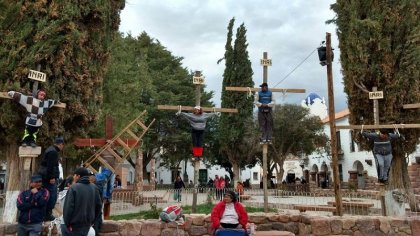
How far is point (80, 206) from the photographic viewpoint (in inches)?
219

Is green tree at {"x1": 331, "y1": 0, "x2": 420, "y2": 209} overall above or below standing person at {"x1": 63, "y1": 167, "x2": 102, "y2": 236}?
above

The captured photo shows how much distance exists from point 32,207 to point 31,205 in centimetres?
5

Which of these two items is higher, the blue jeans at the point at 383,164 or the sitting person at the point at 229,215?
the blue jeans at the point at 383,164

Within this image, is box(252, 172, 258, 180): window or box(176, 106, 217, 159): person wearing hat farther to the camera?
box(252, 172, 258, 180): window

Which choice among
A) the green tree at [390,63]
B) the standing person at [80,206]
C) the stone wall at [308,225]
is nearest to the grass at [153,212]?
the stone wall at [308,225]

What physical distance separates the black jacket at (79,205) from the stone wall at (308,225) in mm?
2262

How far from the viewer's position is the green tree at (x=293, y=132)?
2941 cm

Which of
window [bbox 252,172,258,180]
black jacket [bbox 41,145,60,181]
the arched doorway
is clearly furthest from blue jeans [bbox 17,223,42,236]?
window [bbox 252,172,258,180]

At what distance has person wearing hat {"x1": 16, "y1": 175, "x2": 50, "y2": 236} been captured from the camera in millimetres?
6309

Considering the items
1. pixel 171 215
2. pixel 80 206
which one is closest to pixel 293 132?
pixel 171 215

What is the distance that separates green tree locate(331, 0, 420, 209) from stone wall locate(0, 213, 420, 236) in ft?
13.9

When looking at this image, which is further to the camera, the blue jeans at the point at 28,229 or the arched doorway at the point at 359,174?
the arched doorway at the point at 359,174

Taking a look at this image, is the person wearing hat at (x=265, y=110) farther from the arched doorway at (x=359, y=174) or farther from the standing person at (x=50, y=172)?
the arched doorway at (x=359, y=174)

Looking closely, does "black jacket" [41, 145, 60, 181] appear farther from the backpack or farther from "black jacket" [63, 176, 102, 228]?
the backpack
